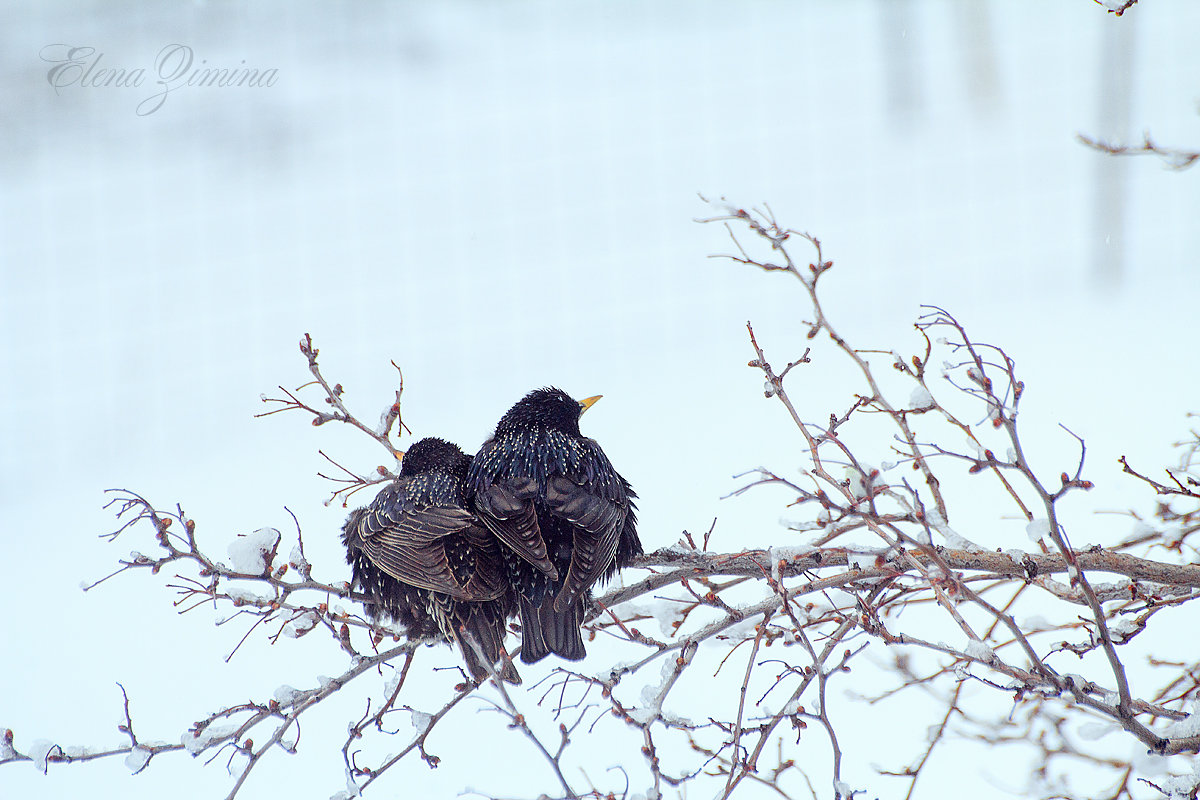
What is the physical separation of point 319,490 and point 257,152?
3.47 m

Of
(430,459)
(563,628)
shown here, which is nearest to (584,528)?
(563,628)

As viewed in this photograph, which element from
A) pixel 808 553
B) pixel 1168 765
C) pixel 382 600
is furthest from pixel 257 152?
pixel 1168 765

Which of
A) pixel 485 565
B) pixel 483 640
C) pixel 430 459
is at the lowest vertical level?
pixel 483 640

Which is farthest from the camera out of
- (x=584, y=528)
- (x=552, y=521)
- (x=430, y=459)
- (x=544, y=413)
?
(x=544, y=413)

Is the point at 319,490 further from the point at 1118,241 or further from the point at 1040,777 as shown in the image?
the point at 1118,241

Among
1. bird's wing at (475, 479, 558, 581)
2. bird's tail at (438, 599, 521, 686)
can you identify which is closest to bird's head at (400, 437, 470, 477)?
bird's wing at (475, 479, 558, 581)

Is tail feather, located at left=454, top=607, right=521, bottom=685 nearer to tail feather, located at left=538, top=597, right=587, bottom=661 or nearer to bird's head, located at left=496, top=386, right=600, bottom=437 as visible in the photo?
tail feather, located at left=538, top=597, right=587, bottom=661

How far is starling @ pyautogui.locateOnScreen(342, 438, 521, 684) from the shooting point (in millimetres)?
2189

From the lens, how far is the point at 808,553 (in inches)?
76.3

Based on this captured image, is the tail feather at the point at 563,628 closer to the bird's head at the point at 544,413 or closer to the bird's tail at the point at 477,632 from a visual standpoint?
the bird's tail at the point at 477,632

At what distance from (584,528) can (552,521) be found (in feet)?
0.43

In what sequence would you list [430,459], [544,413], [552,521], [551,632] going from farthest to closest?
[544,413], [430,459], [552,521], [551,632]

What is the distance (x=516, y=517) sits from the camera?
228 centimetres

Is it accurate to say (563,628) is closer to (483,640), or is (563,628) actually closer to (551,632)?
(551,632)
